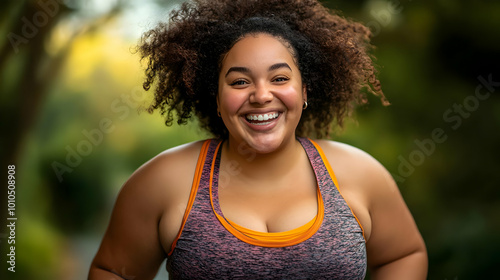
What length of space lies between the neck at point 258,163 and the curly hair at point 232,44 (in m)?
0.22

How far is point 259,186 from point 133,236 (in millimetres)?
481

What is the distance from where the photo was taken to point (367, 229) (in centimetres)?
199

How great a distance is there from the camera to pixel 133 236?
1.94m

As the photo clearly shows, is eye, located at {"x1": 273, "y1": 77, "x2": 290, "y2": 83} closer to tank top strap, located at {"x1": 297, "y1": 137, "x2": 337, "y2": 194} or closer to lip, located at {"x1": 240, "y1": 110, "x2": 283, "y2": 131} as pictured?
lip, located at {"x1": 240, "y1": 110, "x2": 283, "y2": 131}

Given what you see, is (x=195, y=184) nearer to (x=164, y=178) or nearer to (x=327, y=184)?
(x=164, y=178)

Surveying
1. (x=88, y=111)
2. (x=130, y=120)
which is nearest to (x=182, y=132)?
(x=130, y=120)

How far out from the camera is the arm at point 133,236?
1.92 meters

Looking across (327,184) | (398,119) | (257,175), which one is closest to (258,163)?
(257,175)

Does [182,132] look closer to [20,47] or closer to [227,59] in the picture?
[20,47]

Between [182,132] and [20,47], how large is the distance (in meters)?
1.42

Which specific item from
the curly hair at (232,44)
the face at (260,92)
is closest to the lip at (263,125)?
the face at (260,92)

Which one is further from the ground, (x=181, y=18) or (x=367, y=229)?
(x=181, y=18)

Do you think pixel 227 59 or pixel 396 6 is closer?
pixel 227 59

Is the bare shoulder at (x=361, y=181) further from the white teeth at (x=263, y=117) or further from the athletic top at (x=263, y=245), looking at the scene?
the white teeth at (x=263, y=117)
